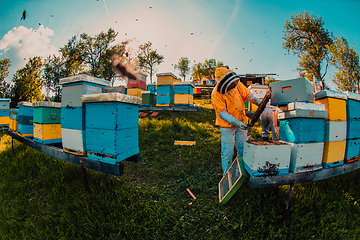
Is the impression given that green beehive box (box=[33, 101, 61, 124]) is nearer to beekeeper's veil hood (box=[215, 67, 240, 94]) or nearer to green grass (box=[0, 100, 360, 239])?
green grass (box=[0, 100, 360, 239])

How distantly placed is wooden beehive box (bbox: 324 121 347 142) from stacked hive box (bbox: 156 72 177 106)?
5813 mm

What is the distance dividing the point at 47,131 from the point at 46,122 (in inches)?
7.6

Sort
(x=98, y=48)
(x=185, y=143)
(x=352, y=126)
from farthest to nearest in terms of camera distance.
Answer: (x=98, y=48)
(x=185, y=143)
(x=352, y=126)

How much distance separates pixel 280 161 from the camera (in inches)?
72.1

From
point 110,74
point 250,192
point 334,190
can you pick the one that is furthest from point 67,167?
point 110,74

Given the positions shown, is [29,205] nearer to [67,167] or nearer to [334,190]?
[67,167]

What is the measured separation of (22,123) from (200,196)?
474 cm

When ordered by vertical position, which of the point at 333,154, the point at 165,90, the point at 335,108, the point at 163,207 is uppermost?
the point at 165,90

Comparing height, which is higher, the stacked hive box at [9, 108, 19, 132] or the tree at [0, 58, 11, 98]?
the tree at [0, 58, 11, 98]

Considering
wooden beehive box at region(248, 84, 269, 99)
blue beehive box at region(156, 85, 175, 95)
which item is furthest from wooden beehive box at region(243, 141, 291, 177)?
blue beehive box at region(156, 85, 175, 95)

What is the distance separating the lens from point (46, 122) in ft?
9.90

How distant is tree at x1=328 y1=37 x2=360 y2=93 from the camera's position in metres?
11.5

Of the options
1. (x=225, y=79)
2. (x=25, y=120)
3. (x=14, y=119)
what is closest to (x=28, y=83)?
(x=14, y=119)

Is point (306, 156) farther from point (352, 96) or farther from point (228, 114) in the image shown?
point (352, 96)
